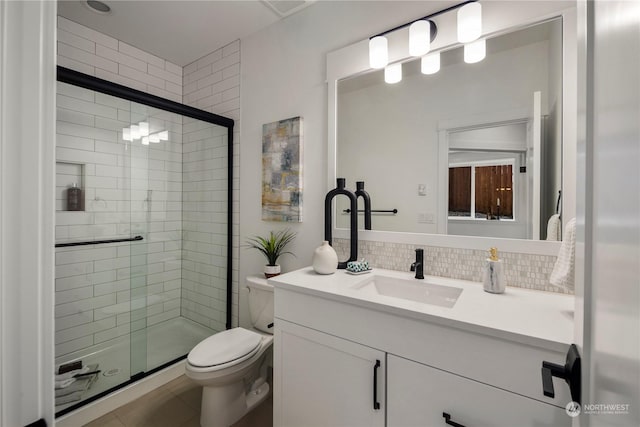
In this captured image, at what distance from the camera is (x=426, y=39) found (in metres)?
1.39

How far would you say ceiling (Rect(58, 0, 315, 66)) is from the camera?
1870 mm

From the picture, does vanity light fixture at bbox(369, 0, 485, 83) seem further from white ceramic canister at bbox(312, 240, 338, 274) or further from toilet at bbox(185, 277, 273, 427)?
toilet at bbox(185, 277, 273, 427)

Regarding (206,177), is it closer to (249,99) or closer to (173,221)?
(173,221)

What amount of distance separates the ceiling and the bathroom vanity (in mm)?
1788

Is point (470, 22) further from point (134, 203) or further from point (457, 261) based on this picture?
point (134, 203)

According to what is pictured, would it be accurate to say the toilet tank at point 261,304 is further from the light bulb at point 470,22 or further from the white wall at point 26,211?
the light bulb at point 470,22

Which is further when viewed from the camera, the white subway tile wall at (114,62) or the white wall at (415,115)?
the white subway tile wall at (114,62)

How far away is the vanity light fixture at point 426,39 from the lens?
4.15 feet

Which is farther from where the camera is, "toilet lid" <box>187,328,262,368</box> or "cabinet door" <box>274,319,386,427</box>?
"toilet lid" <box>187,328,262,368</box>

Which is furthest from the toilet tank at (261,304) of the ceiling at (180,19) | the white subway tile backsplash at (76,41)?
the white subway tile backsplash at (76,41)

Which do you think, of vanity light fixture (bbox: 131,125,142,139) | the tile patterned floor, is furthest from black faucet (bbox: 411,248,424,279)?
vanity light fixture (bbox: 131,125,142,139)

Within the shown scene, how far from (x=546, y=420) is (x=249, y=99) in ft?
7.65

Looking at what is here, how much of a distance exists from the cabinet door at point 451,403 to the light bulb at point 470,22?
4.54 feet

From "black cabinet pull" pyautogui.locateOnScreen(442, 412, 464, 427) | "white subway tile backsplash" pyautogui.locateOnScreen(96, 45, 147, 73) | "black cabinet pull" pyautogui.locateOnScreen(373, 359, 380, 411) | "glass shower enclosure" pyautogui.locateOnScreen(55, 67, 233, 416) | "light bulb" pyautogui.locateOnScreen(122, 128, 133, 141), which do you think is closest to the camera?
"black cabinet pull" pyautogui.locateOnScreen(442, 412, 464, 427)
